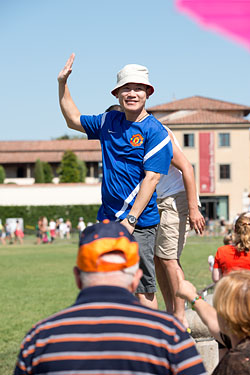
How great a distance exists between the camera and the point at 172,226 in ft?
18.7

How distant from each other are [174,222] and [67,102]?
4.73 ft

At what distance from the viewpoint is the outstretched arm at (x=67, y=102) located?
17.1 feet

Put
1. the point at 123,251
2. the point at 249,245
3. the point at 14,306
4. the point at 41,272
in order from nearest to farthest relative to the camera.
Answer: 1. the point at 123,251
2. the point at 249,245
3. the point at 14,306
4. the point at 41,272

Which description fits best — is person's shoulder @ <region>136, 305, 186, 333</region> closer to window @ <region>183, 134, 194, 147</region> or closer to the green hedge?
the green hedge

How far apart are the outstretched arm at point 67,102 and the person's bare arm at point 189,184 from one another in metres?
0.80

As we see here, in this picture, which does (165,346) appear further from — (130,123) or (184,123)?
(184,123)

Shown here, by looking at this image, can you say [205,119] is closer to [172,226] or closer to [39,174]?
[39,174]

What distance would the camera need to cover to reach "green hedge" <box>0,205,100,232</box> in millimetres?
63781

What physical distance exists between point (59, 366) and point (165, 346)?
16.6 inches

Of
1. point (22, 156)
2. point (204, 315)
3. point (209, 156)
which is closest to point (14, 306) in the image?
point (204, 315)

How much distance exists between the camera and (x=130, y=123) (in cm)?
496

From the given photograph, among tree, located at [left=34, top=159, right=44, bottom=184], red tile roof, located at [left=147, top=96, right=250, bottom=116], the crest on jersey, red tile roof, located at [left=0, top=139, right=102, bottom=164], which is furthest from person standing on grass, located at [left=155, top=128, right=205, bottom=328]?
red tile roof, located at [left=0, top=139, right=102, bottom=164]

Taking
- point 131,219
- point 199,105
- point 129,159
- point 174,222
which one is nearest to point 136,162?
point 129,159

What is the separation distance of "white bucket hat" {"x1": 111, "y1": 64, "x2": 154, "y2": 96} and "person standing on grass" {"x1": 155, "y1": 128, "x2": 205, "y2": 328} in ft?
2.07
